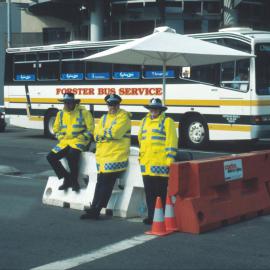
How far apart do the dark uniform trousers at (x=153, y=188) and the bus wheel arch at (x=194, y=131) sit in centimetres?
937

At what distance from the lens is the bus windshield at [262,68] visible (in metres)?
17.2

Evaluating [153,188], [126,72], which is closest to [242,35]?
[126,72]

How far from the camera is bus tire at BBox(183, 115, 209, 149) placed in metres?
18.5

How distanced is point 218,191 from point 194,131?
9.60m

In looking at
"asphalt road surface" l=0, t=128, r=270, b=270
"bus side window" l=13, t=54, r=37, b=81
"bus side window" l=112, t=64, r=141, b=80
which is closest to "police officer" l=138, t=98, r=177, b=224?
"asphalt road surface" l=0, t=128, r=270, b=270

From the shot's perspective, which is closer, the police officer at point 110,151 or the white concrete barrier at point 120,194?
the police officer at point 110,151

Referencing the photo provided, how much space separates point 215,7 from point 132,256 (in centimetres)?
2738

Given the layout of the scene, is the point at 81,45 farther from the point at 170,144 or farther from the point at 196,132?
the point at 170,144

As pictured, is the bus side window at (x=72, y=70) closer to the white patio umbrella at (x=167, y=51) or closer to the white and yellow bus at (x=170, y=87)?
the white and yellow bus at (x=170, y=87)

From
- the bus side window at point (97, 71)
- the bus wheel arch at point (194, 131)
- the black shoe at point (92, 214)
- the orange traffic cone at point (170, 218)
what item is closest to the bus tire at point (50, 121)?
the bus side window at point (97, 71)

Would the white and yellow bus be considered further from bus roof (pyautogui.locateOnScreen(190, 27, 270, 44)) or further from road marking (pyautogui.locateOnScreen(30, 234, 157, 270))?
road marking (pyautogui.locateOnScreen(30, 234, 157, 270))

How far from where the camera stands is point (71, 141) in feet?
34.1

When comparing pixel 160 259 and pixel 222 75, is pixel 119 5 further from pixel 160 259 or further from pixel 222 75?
pixel 160 259

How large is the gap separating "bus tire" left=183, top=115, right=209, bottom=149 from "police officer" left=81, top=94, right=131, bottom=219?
9010 mm
